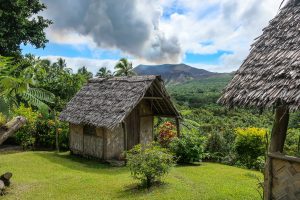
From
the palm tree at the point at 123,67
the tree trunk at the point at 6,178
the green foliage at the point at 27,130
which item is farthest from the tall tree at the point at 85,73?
the tree trunk at the point at 6,178

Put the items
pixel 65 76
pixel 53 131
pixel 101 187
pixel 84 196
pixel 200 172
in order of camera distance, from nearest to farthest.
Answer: pixel 84 196 < pixel 101 187 < pixel 200 172 < pixel 53 131 < pixel 65 76

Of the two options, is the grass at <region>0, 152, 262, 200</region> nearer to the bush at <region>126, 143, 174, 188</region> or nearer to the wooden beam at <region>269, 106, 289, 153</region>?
the bush at <region>126, 143, 174, 188</region>

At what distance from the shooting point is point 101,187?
12.1 metres

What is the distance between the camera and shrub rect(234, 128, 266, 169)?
18.0 metres

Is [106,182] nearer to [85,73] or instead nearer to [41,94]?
[41,94]

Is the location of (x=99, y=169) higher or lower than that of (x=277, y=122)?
lower

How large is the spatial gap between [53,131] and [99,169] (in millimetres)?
7482

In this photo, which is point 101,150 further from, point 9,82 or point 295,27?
point 295,27

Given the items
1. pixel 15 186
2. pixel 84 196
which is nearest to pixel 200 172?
pixel 84 196

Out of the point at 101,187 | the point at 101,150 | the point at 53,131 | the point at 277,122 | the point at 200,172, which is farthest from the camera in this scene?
the point at 53,131

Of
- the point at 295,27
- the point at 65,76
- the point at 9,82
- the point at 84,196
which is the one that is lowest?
the point at 84,196

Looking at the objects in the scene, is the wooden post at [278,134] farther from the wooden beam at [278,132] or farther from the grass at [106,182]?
the grass at [106,182]

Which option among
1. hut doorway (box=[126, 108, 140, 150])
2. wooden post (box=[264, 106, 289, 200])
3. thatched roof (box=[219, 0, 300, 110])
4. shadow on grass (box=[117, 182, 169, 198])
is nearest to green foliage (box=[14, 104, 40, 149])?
hut doorway (box=[126, 108, 140, 150])

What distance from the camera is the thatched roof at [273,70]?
6.35 metres
